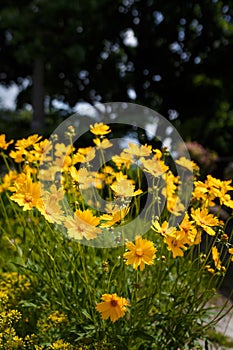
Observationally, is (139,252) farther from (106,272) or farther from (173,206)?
(173,206)

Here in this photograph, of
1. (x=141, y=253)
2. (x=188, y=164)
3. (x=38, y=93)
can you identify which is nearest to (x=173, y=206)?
(x=188, y=164)

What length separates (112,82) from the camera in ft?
26.8

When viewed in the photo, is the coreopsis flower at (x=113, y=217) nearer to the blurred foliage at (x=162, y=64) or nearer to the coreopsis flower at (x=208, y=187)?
the coreopsis flower at (x=208, y=187)

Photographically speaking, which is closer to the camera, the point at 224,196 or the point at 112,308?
the point at 112,308

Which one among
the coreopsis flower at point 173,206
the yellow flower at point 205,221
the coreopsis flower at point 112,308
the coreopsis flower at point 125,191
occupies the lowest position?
the coreopsis flower at point 112,308

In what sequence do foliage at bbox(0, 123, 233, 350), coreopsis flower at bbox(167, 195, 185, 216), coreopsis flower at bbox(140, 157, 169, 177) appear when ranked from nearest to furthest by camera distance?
foliage at bbox(0, 123, 233, 350)
coreopsis flower at bbox(140, 157, 169, 177)
coreopsis flower at bbox(167, 195, 185, 216)

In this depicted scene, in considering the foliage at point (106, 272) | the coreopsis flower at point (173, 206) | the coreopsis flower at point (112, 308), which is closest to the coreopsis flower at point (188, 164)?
the foliage at point (106, 272)

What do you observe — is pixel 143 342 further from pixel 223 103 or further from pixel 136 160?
pixel 223 103

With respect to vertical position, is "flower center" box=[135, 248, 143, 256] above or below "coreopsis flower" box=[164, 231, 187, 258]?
below

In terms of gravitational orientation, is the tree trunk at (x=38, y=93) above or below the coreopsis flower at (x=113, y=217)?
above

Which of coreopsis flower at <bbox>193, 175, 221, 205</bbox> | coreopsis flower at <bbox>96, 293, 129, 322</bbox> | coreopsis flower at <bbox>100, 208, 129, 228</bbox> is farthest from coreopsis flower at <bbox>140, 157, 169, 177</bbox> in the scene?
coreopsis flower at <bbox>96, 293, 129, 322</bbox>

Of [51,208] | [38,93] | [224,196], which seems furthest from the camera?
[38,93]

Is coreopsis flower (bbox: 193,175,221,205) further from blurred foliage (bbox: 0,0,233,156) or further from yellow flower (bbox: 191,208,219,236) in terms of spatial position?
blurred foliage (bbox: 0,0,233,156)

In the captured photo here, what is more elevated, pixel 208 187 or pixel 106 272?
pixel 208 187
